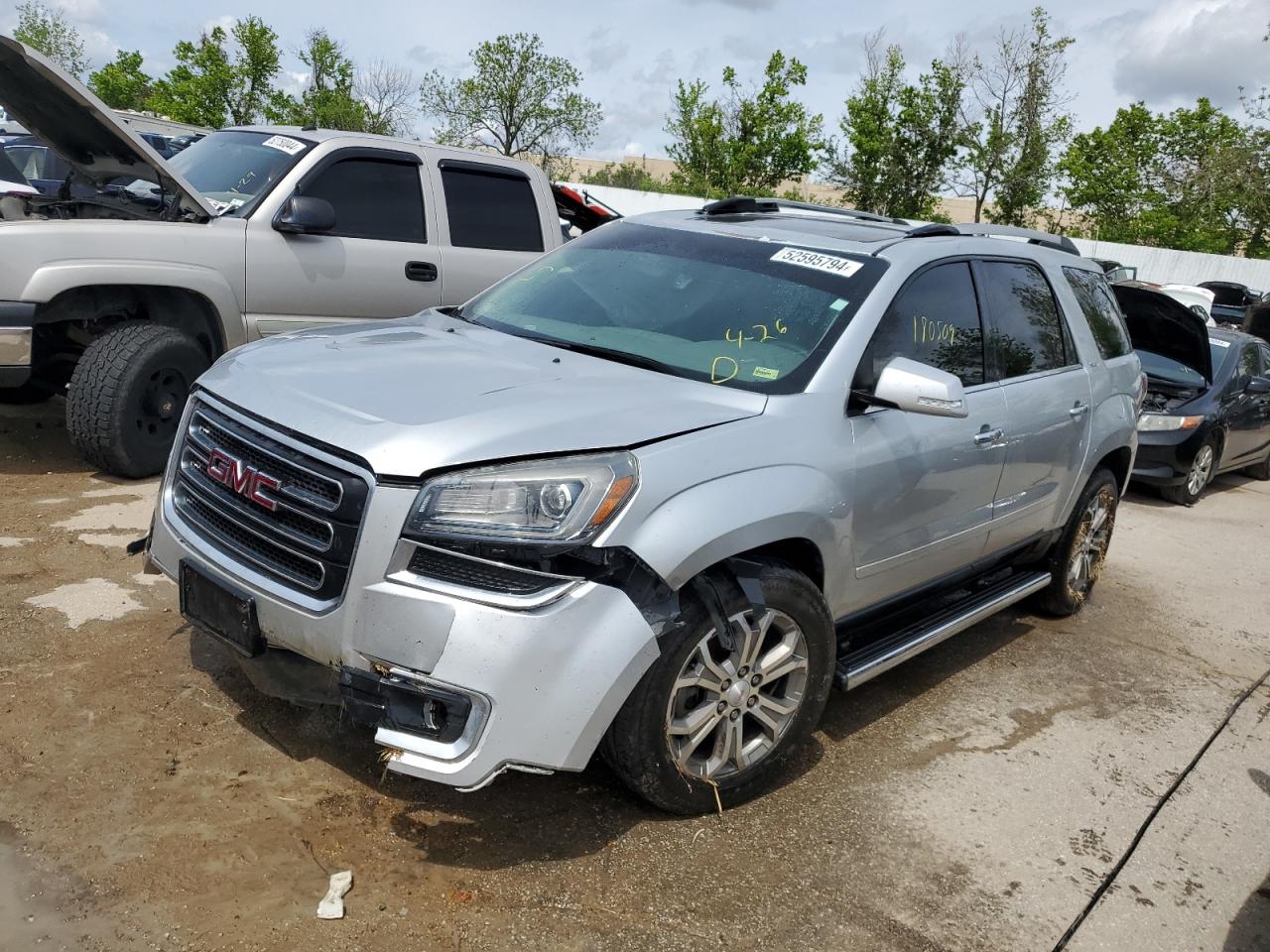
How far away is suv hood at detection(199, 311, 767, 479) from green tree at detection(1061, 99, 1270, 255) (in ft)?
135

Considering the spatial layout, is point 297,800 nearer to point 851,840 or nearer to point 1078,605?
point 851,840

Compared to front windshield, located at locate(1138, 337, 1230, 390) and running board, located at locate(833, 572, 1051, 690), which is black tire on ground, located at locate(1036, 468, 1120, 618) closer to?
running board, located at locate(833, 572, 1051, 690)

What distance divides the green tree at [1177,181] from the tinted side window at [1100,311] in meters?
37.9

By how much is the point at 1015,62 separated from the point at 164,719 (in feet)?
120

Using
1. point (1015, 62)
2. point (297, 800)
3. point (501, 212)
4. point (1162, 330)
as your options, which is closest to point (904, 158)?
point (1015, 62)

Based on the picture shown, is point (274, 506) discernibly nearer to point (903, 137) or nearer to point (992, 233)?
point (992, 233)

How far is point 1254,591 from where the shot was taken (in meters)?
6.83

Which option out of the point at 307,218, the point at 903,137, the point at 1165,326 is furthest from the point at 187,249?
the point at 903,137

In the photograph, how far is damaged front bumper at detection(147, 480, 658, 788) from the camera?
2711mm

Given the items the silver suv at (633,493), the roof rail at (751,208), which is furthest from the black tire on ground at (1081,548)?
the roof rail at (751,208)

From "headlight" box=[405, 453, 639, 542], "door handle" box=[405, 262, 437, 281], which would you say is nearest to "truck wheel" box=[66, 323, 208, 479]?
"door handle" box=[405, 262, 437, 281]

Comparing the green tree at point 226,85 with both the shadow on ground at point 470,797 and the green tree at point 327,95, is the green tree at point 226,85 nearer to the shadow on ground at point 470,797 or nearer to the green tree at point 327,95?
the green tree at point 327,95

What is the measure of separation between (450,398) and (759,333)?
1.21 metres

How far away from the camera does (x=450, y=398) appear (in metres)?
3.07
